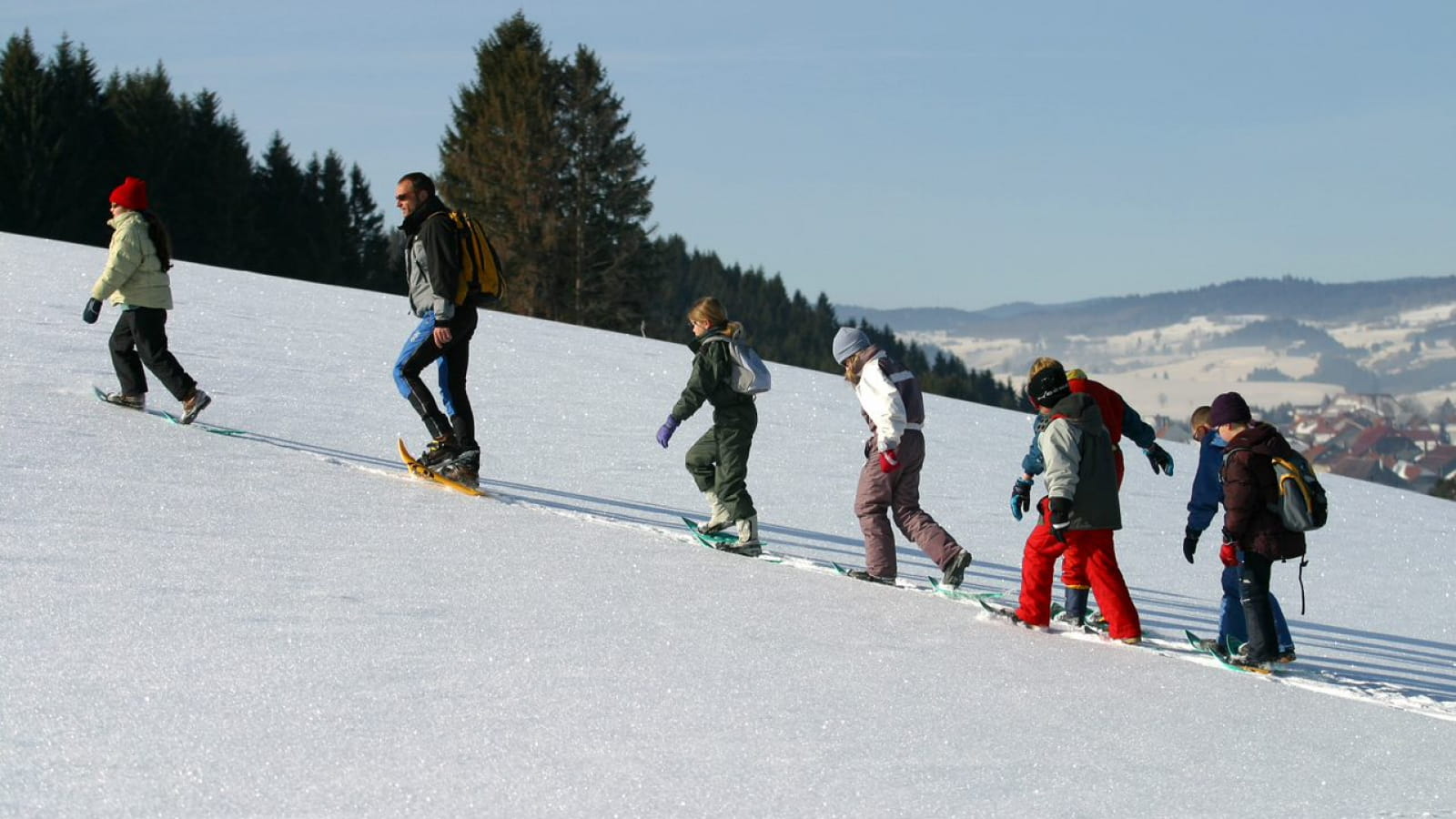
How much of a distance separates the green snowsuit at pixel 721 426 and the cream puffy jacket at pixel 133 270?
12.7ft

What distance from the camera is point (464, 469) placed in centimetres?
932

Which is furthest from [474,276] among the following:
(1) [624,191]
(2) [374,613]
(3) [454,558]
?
(1) [624,191]

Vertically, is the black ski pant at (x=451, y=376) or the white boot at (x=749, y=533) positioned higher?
the black ski pant at (x=451, y=376)

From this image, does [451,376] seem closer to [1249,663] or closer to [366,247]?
[1249,663]

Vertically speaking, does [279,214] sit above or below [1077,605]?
above

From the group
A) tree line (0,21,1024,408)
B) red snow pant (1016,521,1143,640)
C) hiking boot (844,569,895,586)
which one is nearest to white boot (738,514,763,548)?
hiking boot (844,569,895,586)

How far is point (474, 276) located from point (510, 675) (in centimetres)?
396

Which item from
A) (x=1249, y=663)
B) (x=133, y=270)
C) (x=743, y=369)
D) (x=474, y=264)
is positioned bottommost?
(x=1249, y=663)

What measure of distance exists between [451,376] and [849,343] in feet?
8.93

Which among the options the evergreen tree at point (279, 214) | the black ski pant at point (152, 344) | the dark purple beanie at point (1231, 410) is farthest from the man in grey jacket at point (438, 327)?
the evergreen tree at point (279, 214)

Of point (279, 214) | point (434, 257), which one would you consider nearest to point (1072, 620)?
point (434, 257)

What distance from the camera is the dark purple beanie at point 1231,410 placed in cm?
718

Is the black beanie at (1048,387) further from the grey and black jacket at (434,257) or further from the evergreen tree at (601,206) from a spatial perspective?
the evergreen tree at (601,206)

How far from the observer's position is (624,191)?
2099 inches
